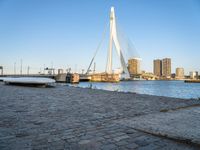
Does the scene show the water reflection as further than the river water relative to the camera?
Yes

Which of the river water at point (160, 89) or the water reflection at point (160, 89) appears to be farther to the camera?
the water reflection at point (160, 89)

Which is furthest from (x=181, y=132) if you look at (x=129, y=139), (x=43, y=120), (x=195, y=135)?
(x=43, y=120)

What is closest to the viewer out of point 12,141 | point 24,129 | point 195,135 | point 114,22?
point 12,141

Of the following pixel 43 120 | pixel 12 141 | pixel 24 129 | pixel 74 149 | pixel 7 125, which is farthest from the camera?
pixel 43 120

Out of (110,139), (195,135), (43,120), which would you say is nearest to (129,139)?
(110,139)

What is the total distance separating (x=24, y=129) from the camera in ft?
12.0

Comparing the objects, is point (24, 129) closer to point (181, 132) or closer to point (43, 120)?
point (43, 120)

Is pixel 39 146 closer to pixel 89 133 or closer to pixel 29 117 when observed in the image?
pixel 89 133

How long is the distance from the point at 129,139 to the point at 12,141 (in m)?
1.86

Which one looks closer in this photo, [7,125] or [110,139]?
[110,139]

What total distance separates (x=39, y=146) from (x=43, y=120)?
1.67 m

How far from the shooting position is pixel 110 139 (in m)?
Result: 3.15

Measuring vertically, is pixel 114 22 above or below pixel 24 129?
above

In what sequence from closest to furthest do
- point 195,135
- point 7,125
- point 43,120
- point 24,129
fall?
1. point 195,135
2. point 24,129
3. point 7,125
4. point 43,120
